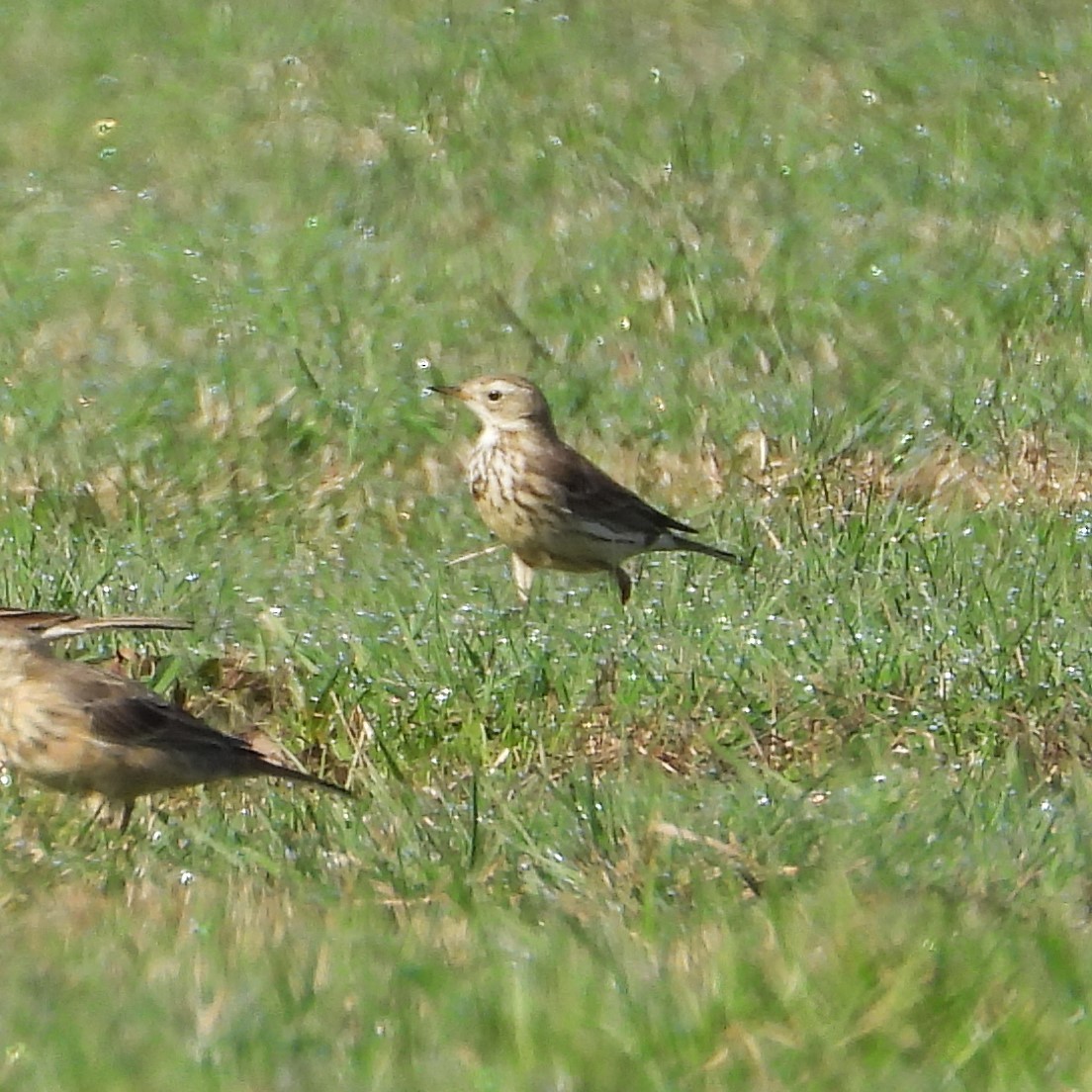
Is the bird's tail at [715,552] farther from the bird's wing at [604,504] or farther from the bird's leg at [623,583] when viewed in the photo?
the bird's leg at [623,583]

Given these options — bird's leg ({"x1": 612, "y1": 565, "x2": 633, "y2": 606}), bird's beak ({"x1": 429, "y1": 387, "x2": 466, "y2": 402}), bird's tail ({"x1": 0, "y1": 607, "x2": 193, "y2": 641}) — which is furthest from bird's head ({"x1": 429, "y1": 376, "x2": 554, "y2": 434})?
bird's tail ({"x1": 0, "y1": 607, "x2": 193, "y2": 641})

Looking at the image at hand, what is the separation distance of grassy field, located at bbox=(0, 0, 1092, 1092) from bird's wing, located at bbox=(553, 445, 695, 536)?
0.63ft

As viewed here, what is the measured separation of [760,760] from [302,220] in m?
5.84

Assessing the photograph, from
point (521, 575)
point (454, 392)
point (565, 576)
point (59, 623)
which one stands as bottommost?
point (565, 576)

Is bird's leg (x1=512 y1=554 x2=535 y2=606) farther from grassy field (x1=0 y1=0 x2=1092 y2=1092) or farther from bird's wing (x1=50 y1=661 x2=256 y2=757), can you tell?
bird's wing (x1=50 y1=661 x2=256 y2=757)

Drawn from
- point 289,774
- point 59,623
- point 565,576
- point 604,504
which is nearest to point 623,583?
point 604,504

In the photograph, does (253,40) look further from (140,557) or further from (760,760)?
(760,760)

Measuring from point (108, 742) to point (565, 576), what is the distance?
3.07m

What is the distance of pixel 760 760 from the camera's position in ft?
21.0

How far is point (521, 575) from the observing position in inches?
344

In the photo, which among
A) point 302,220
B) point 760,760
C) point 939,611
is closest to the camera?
point 760,760

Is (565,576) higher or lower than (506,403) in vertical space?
lower

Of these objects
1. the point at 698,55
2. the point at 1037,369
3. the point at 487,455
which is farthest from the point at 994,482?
the point at 698,55

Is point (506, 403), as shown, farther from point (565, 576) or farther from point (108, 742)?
point (108, 742)
